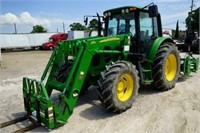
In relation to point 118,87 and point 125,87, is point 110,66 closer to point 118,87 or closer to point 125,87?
point 118,87

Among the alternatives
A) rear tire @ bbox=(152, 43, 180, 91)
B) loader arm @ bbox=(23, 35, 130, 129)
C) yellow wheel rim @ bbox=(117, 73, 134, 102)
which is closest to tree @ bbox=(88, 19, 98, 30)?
loader arm @ bbox=(23, 35, 130, 129)

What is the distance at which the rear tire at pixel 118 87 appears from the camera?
4926 millimetres

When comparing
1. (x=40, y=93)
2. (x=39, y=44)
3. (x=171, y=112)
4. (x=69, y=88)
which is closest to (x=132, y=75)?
(x=171, y=112)

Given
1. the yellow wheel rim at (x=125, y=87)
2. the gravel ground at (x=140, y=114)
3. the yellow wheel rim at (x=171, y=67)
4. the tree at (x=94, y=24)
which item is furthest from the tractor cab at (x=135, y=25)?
the gravel ground at (x=140, y=114)

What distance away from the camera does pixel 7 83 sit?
8.98 meters

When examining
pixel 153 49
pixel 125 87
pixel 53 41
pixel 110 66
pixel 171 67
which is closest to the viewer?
pixel 110 66

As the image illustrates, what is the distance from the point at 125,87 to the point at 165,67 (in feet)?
6.20

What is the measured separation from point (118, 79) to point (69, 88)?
1.09m

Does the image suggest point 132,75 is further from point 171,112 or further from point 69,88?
point 69,88

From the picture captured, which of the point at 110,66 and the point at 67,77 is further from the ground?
the point at 110,66

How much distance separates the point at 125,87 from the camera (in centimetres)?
552

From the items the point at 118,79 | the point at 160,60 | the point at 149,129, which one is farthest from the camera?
the point at 160,60

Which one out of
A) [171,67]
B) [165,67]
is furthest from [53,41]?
[165,67]

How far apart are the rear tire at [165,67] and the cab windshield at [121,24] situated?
1.05 meters
